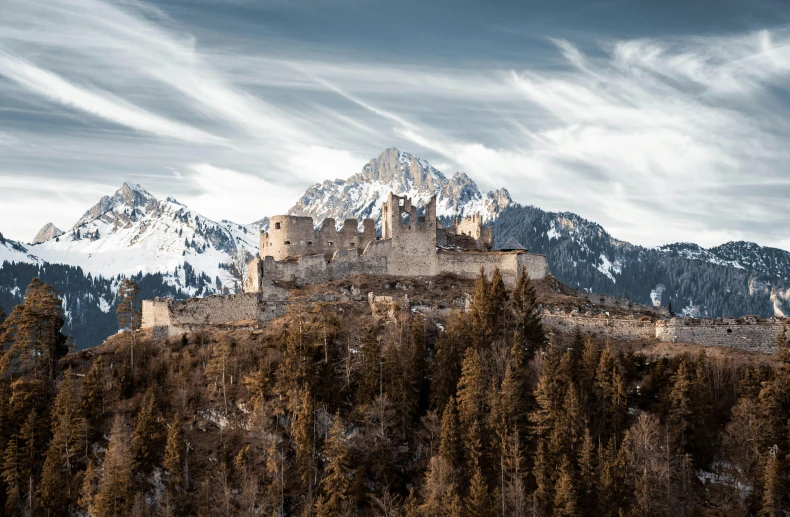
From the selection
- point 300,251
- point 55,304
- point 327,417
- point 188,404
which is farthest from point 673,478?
point 55,304

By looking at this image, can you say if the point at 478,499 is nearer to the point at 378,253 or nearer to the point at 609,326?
the point at 609,326

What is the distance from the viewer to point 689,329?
244ft

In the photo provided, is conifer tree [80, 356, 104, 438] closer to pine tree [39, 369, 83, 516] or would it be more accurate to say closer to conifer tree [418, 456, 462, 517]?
pine tree [39, 369, 83, 516]

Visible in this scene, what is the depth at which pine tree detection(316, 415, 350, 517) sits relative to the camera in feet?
206

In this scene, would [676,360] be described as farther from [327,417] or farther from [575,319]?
[327,417]

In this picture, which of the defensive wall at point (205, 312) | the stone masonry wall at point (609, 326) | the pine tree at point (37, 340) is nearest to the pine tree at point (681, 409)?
the stone masonry wall at point (609, 326)

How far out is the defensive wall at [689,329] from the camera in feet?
241

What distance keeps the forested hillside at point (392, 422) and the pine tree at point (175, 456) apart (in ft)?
0.51

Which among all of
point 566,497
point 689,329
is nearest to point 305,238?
point 689,329

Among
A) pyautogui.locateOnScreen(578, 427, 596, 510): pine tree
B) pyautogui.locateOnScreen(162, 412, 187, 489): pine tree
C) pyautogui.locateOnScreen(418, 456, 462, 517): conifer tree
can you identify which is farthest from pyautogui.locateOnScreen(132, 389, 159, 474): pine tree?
pyautogui.locateOnScreen(578, 427, 596, 510): pine tree

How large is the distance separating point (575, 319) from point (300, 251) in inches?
1296

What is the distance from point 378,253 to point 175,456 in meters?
34.0

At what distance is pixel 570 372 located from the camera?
219ft

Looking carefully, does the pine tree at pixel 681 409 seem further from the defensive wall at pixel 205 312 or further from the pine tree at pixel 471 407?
the defensive wall at pixel 205 312
